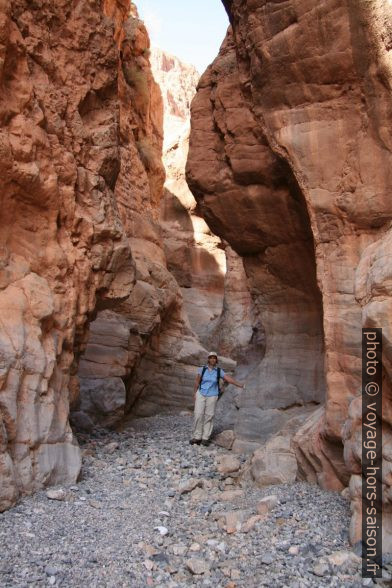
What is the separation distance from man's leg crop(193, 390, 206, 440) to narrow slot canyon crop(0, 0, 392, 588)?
0.09m

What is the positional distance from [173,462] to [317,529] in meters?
3.67

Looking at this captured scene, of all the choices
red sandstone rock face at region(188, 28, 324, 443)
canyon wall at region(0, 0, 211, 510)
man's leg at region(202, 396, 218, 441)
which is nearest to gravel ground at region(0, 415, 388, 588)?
canyon wall at region(0, 0, 211, 510)

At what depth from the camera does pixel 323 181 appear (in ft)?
23.4

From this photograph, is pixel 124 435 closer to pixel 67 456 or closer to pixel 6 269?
pixel 67 456

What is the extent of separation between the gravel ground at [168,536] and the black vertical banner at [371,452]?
0.20 metres

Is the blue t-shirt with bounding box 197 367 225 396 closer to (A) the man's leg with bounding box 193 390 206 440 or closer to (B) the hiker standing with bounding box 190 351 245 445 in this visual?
(B) the hiker standing with bounding box 190 351 245 445

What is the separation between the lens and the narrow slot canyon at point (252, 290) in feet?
15.4

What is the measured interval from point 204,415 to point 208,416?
8 centimetres

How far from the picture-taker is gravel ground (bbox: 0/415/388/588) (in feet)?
14.0

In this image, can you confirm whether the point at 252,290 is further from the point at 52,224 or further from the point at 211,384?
the point at 52,224

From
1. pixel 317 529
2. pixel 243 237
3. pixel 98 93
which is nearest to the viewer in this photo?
pixel 317 529

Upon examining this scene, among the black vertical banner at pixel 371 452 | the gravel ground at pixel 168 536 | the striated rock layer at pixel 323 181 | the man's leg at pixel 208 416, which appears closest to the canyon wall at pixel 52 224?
the gravel ground at pixel 168 536

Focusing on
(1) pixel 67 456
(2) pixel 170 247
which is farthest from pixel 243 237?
(2) pixel 170 247

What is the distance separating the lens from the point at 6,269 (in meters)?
6.91
